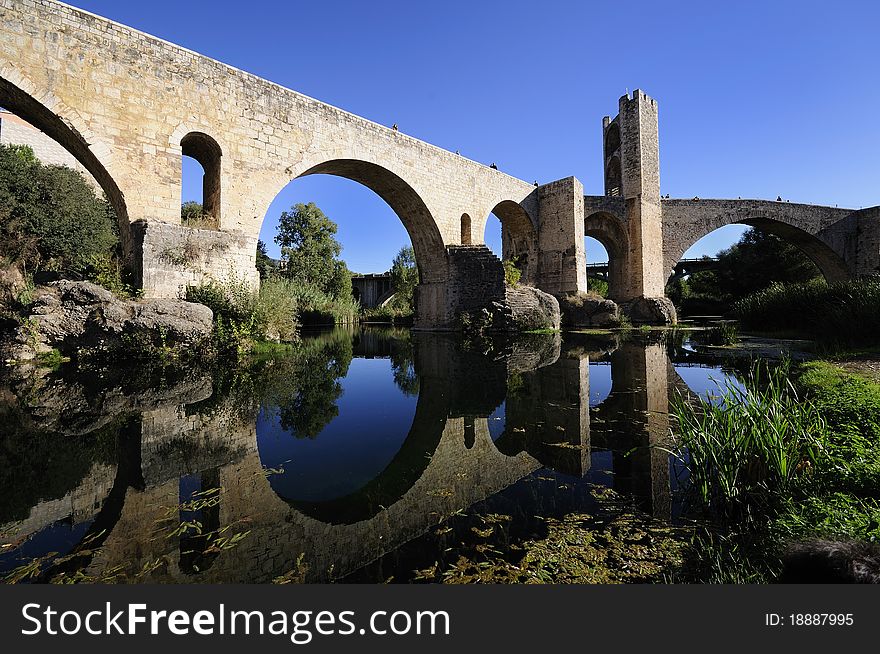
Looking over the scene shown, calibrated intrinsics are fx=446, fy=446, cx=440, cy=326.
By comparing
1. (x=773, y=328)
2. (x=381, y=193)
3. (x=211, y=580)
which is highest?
(x=381, y=193)

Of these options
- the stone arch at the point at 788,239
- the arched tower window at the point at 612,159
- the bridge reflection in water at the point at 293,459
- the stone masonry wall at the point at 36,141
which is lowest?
the bridge reflection in water at the point at 293,459

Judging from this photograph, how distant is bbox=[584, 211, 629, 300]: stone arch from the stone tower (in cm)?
32

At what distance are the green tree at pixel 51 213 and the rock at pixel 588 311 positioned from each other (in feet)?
54.4

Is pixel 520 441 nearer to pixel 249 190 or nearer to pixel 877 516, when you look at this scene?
pixel 877 516

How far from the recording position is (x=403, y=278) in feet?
108

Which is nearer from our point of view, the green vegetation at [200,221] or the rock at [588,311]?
the green vegetation at [200,221]

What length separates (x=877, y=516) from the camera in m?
1.62

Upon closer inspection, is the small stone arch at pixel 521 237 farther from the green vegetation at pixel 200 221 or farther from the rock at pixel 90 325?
the rock at pixel 90 325

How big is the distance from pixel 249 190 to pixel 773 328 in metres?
13.9

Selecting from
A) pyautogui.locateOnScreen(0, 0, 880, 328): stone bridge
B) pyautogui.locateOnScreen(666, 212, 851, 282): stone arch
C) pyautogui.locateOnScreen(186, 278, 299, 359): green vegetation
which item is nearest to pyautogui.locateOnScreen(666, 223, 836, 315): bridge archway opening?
Answer: pyautogui.locateOnScreen(666, 212, 851, 282): stone arch

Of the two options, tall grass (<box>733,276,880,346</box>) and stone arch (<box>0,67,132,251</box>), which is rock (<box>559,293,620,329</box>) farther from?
stone arch (<box>0,67,132,251</box>)

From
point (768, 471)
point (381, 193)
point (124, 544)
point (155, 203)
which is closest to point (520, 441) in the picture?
point (768, 471)

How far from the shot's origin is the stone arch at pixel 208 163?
984cm

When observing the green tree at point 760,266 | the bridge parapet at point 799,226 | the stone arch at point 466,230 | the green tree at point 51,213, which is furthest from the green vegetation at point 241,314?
the green tree at point 760,266
